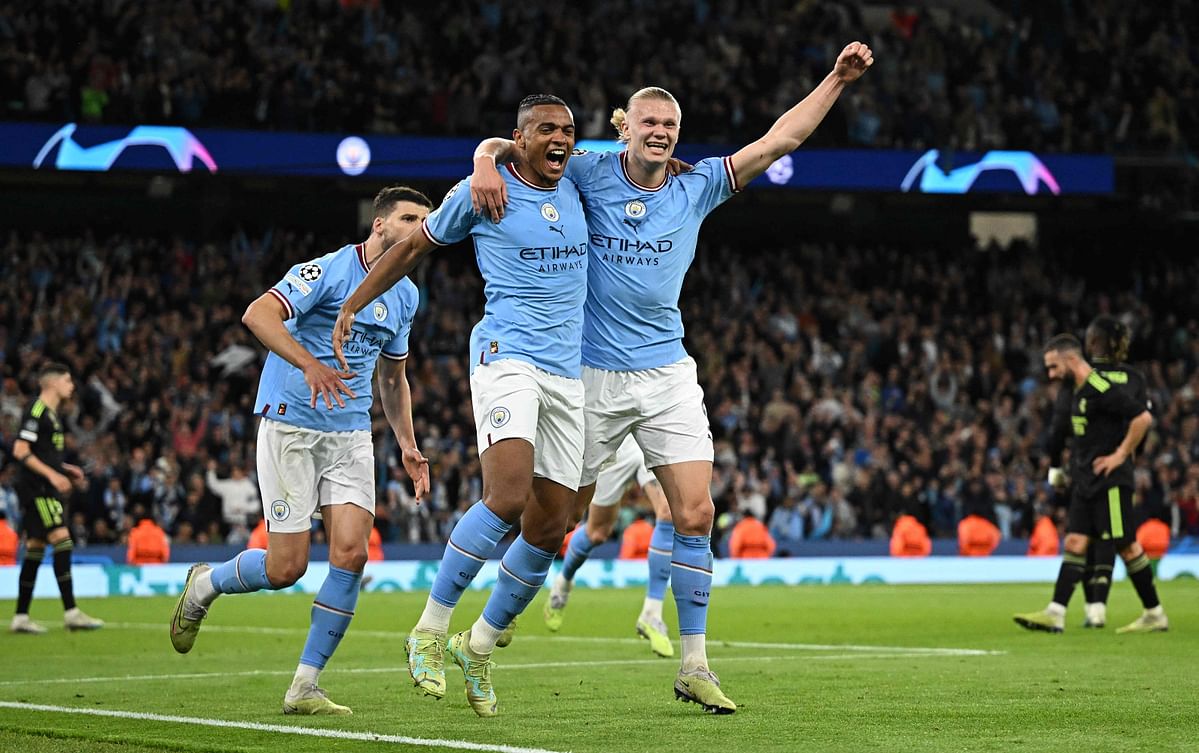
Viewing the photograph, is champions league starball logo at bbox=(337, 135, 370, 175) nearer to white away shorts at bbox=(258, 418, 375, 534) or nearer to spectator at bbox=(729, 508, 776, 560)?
spectator at bbox=(729, 508, 776, 560)

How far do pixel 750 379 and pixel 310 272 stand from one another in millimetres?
20783

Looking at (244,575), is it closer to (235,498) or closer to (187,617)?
(187,617)

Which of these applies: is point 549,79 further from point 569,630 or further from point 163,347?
point 569,630

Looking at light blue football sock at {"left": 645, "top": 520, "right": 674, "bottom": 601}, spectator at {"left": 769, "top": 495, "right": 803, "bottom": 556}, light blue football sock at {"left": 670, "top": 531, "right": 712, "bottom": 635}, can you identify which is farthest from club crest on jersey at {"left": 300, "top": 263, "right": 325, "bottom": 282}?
spectator at {"left": 769, "top": 495, "right": 803, "bottom": 556}

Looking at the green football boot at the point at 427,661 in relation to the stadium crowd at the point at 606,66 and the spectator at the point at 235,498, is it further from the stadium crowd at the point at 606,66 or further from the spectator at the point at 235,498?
the stadium crowd at the point at 606,66

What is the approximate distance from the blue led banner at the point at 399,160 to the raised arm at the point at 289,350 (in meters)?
17.8

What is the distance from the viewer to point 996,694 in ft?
28.1

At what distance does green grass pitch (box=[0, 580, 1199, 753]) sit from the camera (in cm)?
686

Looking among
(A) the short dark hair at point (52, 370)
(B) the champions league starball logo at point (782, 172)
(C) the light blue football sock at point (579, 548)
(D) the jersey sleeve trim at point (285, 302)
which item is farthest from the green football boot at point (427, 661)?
(B) the champions league starball logo at point (782, 172)

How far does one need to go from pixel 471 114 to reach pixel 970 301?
10937 millimetres

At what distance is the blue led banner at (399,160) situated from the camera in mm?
26141

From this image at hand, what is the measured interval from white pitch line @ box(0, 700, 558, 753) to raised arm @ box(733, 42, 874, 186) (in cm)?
293

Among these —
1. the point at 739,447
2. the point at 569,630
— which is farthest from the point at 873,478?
the point at 569,630

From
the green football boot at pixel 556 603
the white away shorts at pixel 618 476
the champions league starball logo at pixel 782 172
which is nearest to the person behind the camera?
the white away shorts at pixel 618 476
